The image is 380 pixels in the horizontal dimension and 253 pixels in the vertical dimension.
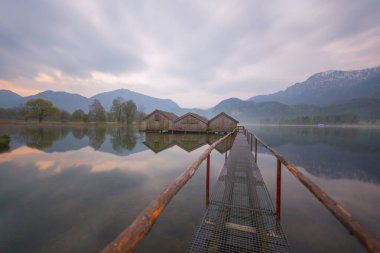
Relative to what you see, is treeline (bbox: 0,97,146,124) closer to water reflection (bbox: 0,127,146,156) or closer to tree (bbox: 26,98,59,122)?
tree (bbox: 26,98,59,122)

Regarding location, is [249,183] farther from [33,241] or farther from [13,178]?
[13,178]

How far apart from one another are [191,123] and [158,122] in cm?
897

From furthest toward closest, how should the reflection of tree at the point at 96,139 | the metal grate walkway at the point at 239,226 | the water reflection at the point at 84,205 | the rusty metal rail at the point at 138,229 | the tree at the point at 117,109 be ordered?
the tree at the point at 117,109 < the reflection of tree at the point at 96,139 < the water reflection at the point at 84,205 < the metal grate walkway at the point at 239,226 < the rusty metal rail at the point at 138,229

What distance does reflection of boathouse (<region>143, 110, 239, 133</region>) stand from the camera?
43.0 metres

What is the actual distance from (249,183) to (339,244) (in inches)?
131

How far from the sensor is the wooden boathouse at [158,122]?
46.1 m

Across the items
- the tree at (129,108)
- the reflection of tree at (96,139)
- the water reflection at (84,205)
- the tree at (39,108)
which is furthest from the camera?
the tree at (129,108)

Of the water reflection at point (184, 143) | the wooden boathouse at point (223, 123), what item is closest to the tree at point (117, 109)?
the wooden boathouse at point (223, 123)

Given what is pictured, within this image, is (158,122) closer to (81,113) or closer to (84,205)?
(84,205)

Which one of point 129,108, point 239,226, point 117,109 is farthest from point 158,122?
point 239,226

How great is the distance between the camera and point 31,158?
15.9 metres

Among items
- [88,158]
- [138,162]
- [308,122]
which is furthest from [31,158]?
[308,122]

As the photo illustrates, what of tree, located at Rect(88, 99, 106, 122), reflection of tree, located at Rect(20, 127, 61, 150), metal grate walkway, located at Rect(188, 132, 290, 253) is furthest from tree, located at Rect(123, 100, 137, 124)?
metal grate walkway, located at Rect(188, 132, 290, 253)

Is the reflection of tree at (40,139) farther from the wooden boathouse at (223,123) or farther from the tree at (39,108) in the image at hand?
A: the tree at (39,108)
